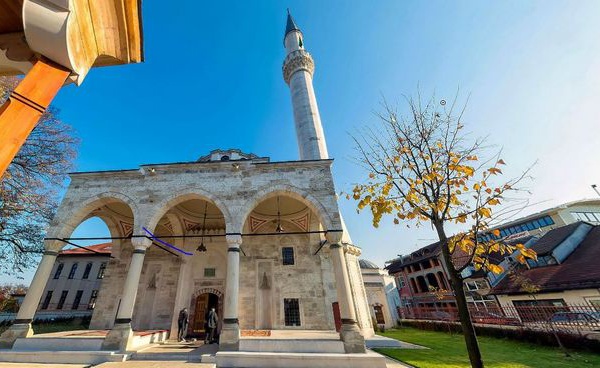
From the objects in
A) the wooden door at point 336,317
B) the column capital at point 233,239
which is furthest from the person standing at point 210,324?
the wooden door at point 336,317

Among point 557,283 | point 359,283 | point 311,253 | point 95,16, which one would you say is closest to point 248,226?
point 311,253

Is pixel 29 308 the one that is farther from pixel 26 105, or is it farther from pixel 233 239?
pixel 26 105

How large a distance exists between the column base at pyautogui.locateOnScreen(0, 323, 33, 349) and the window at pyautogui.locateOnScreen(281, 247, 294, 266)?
9.44m

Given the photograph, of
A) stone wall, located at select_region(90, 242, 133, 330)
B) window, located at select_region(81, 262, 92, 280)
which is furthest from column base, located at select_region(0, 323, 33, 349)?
window, located at select_region(81, 262, 92, 280)

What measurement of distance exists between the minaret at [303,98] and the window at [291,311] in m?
9.38

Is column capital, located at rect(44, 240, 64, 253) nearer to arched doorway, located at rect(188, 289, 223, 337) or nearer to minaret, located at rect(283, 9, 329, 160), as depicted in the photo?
arched doorway, located at rect(188, 289, 223, 337)

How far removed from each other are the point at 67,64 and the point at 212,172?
895cm

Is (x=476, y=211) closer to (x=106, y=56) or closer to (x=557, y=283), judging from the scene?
(x=106, y=56)

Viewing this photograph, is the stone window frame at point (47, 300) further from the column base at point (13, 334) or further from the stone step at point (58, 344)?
the stone step at point (58, 344)

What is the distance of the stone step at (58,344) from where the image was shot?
25.5ft

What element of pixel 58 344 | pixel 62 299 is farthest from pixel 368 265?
pixel 62 299

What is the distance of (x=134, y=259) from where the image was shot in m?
8.80

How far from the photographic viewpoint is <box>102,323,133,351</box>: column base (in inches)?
302

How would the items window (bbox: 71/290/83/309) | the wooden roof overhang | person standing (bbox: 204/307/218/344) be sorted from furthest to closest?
window (bbox: 71/290/83/309) → person standing (bbox: 204/307/218/344) → the wooden roof overhang
